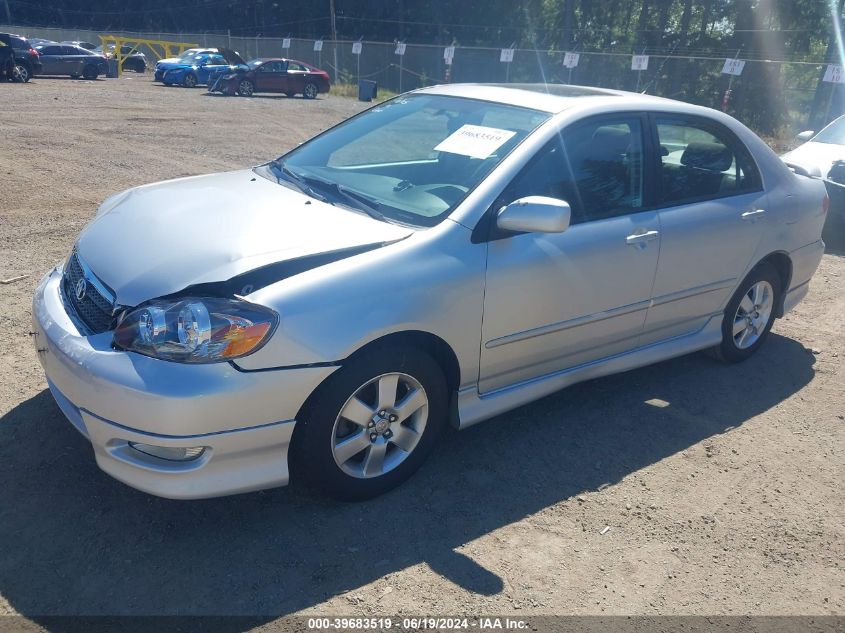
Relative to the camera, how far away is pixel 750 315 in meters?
5.05

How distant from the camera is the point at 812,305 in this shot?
6.48 meters

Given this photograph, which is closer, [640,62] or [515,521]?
[515,521]

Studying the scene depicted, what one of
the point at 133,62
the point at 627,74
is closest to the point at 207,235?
the point at 627,74

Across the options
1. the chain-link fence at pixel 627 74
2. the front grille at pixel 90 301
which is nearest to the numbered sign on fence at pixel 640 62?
the chain-link fence at pixel 627 74

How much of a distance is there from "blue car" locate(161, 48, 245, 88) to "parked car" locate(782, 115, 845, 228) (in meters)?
23.5

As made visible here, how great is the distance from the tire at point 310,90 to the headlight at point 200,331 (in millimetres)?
26209

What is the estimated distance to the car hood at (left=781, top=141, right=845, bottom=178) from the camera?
905 cm

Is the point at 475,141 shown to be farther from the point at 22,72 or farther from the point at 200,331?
the point at 22,72

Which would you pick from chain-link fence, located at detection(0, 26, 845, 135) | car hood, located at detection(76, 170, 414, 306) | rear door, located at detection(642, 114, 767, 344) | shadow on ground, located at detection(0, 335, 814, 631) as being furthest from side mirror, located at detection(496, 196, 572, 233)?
chain-link fence, located at detection(0, 26, 845, 135)

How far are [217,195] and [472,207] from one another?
4.38 feet

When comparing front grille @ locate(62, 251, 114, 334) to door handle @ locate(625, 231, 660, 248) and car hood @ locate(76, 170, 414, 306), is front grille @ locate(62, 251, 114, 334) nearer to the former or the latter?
car hood @ locate(76, 170, 414, 306)

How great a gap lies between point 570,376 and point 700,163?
5.59 ft

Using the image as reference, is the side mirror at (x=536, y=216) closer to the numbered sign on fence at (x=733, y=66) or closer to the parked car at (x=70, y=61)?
the numbered sign on fence at (x=733, y=66)

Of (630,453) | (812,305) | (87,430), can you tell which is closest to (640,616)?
(630,453)
